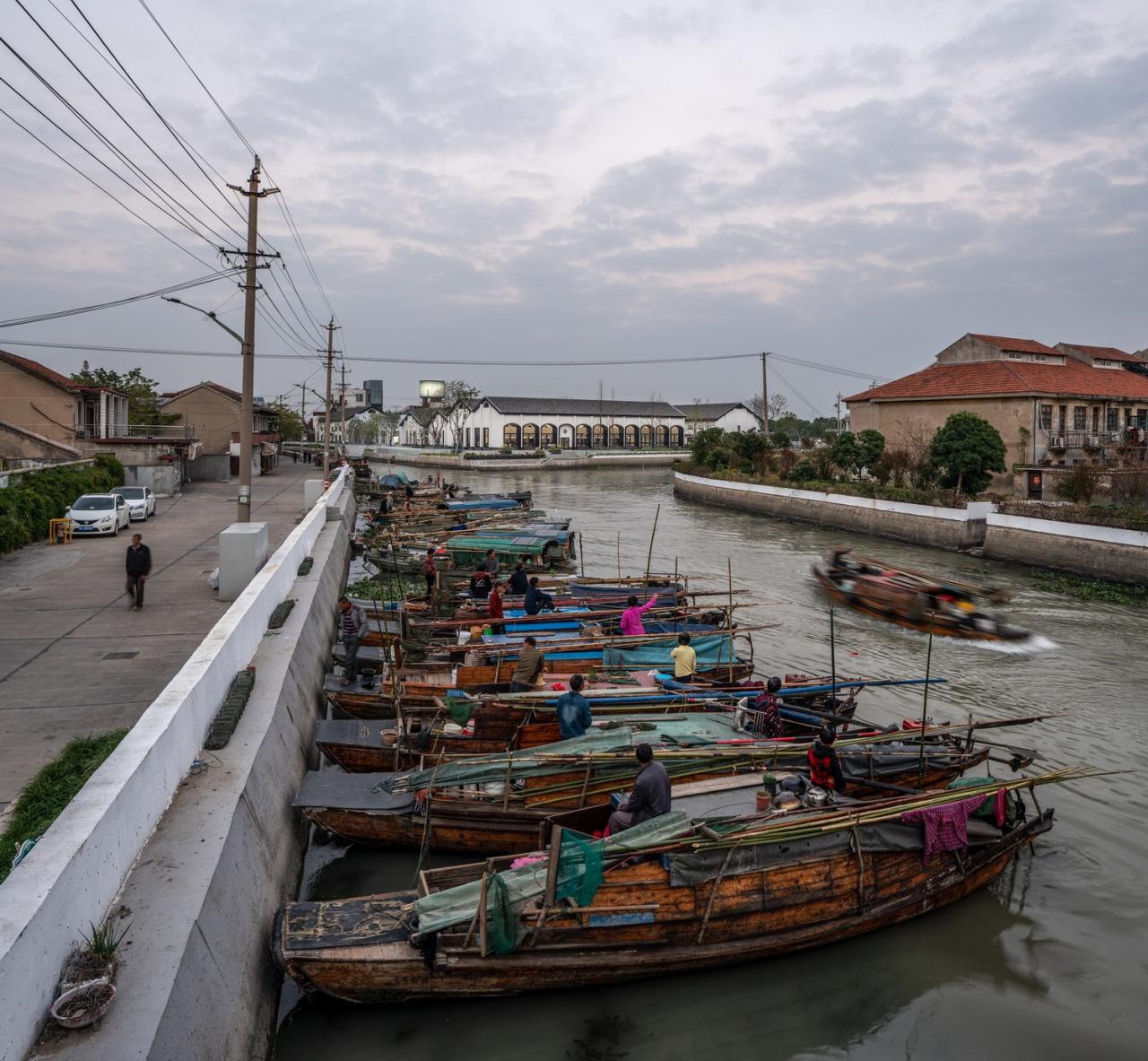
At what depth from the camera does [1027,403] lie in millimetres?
43781

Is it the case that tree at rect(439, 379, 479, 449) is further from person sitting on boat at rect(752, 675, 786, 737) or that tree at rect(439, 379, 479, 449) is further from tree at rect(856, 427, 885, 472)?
person sitting on boat at rect(752, 675, 786, 737)

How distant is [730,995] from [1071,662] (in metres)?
15.4

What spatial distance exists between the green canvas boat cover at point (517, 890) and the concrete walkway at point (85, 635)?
431cm

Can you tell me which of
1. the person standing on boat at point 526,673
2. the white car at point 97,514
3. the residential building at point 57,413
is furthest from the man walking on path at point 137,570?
the residential building at point 57,413

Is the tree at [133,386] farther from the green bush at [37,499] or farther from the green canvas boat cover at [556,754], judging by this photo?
the green canvas boat cover at [556,754]

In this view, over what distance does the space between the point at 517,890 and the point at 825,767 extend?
4189mm

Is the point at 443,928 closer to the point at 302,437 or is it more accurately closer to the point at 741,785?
the point at 741,785

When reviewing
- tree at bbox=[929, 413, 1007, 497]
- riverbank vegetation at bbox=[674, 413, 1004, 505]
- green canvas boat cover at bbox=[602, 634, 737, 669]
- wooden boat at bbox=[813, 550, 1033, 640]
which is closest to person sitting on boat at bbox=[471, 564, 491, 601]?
green canvas boat cover at bbox=[602, 634, 737, 669]

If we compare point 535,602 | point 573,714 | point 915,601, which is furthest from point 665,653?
point 915,601

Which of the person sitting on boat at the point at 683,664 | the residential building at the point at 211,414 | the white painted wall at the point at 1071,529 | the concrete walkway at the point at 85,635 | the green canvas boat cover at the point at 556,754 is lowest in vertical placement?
the green canvas boat cover at the point at 556,754

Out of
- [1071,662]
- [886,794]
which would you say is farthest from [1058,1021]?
[1071,662]

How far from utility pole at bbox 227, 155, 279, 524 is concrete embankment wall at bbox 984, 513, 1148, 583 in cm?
2725

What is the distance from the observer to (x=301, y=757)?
11.5 m

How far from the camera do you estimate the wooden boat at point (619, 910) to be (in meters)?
7.55
